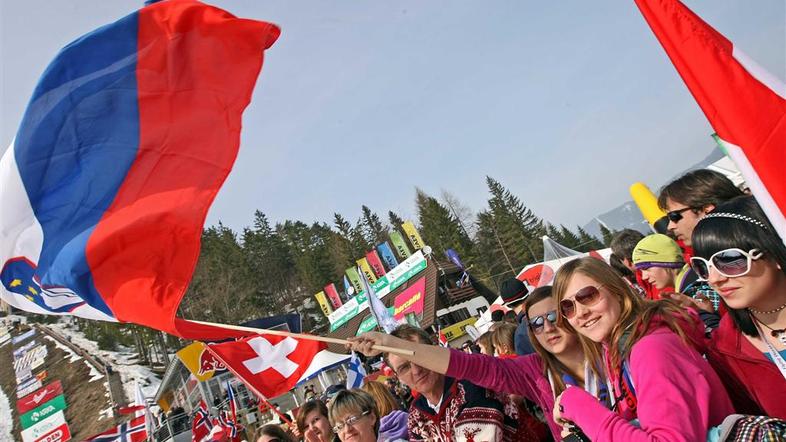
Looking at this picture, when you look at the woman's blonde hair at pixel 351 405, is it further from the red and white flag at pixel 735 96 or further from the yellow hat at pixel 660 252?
the red and white flag at pixel 735 96

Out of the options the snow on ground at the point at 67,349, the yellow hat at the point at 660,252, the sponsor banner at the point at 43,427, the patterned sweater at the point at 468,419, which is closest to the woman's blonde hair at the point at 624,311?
the patterned sweater at the point at 468,419

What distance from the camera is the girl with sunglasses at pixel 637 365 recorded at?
1.78m

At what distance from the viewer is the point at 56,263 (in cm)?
399

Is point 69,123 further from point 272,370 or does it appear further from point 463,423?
point 272,370

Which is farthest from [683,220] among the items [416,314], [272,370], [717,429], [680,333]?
[416,314]

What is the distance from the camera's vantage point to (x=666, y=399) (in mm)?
1779

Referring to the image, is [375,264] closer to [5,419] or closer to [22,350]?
[5,419]

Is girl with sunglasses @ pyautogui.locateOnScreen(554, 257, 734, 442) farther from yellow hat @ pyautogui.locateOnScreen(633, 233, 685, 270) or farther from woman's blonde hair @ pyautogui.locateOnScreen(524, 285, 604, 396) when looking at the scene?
yellow hat @ pyautogui.locateOnScreen(633, 233, 685, 270)

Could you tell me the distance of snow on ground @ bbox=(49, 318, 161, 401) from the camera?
48375mm

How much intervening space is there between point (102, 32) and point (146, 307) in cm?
227

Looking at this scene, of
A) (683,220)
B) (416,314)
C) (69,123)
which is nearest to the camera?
(683,220)

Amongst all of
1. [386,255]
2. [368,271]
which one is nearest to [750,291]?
[368,271]

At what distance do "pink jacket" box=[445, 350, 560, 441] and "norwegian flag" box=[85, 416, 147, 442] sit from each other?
33.3ft

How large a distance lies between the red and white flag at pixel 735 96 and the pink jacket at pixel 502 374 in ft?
5.61
